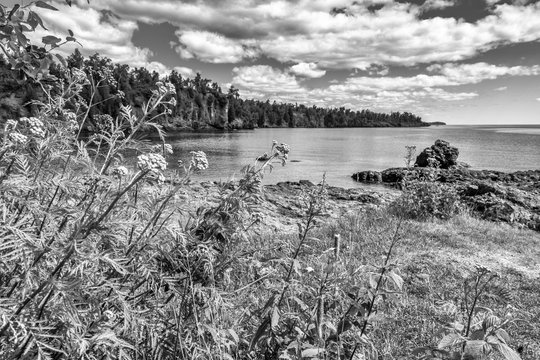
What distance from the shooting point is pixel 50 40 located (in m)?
1.95

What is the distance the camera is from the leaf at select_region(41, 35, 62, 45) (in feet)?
6.34

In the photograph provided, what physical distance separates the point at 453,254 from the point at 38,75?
8727mm

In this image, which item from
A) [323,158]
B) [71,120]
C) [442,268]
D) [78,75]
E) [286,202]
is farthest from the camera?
[323,158]

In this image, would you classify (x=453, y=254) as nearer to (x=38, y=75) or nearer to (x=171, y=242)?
(x=171, y=242)

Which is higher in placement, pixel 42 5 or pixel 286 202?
pixel 42 5

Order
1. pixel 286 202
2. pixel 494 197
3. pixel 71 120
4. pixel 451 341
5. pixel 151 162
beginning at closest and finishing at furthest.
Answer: pixel 151 162
pixel 451 341
pixel 71 120
pixel 494 197
pixel 286 202

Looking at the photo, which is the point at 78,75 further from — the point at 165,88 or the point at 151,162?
the point at 151,162

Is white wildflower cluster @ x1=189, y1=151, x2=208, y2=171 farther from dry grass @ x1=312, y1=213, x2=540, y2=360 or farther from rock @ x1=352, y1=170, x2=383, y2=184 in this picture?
rock @ x1=352, y1=170, x2=383, y2=184

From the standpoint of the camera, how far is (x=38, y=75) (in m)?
2.12

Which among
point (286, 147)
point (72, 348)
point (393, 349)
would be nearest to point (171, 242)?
point (72, 348)

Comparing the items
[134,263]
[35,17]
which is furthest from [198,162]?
[35,17]

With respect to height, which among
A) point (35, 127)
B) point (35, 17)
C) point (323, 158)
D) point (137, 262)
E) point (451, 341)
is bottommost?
point (323, 158)

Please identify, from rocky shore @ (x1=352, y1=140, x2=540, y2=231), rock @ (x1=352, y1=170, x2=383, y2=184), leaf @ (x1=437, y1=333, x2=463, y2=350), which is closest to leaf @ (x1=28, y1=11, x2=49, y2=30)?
leaf @ (x1=437, y1=333, x2=463, y2=350)

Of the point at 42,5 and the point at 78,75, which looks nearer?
the point at 42,5
